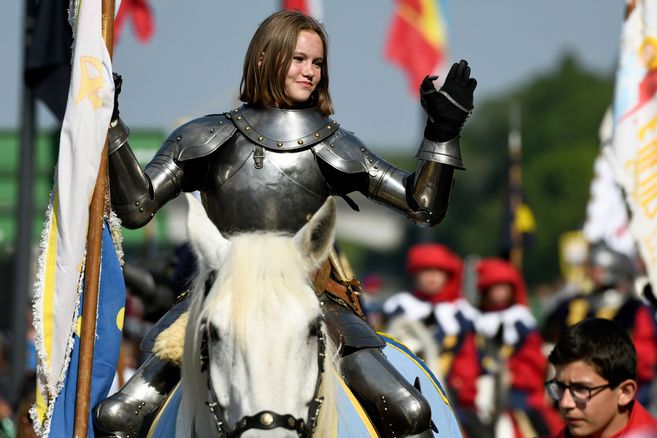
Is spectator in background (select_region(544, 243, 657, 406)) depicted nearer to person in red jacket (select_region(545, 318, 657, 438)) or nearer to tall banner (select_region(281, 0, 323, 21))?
tall banner (select_region(281, 0, 323, 21))

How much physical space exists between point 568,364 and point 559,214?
7848 centimetres

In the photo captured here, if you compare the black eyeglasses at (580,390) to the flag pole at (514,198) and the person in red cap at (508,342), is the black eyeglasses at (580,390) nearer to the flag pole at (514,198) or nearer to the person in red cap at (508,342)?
the person in red cap at (508,342)

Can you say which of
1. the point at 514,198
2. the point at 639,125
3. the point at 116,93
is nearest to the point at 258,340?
the point at 116,93

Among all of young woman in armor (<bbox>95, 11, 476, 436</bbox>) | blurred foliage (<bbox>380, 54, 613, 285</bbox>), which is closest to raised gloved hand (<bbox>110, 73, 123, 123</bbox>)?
young woman in armor (<bbox>95, 11, 476, 436</bbox>)

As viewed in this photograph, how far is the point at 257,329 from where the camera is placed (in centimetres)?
455

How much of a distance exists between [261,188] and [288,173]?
126mm

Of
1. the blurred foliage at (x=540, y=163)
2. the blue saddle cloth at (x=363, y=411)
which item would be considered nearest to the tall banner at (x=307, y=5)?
the blue saddle cloth at (x=363, y=411)

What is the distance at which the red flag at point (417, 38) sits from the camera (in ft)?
62.2

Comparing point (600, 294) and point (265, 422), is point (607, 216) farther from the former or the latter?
point (265, 422)

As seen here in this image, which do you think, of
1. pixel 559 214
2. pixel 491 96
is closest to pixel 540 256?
pixel 559 214

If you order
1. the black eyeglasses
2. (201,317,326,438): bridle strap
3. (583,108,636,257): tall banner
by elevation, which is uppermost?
(201,317,326,438): bridle strap

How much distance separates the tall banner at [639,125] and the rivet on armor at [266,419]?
3.83 m

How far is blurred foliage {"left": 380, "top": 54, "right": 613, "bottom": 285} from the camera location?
83.0 metres

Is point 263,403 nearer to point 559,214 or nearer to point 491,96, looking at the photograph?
point 559,214
